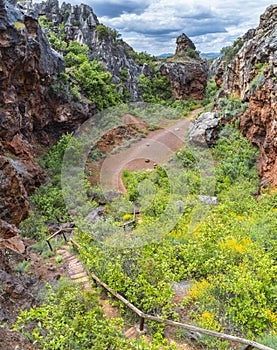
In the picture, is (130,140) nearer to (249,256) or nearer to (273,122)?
(273,122)

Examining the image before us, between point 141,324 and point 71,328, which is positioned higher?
point 71,328

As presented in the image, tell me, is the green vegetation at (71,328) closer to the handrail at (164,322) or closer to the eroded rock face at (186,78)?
the handrail at (164,322)

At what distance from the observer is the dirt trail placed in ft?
51.1

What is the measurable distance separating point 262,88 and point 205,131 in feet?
13.8

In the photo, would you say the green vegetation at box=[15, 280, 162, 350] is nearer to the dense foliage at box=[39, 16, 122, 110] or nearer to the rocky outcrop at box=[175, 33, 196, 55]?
the dense foliage at box=[39, 16, 122, 110]

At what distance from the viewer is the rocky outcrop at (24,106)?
35.2 feet

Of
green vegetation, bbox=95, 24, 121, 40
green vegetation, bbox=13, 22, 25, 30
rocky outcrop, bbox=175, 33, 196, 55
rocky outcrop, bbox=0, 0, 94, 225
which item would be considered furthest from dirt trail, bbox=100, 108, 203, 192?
rocky outcrop, bbox=175, 33, 196, 55

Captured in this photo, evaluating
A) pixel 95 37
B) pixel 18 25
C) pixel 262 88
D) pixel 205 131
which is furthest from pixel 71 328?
pixel 95 37

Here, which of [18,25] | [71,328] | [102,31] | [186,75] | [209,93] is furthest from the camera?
[209,93]

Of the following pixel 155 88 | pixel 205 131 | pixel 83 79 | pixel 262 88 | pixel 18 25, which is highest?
pixel 18 25

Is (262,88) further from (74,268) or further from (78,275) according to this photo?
(78,275)

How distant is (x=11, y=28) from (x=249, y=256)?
42.0ft

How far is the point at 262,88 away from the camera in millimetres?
15484

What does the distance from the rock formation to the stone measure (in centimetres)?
1204
